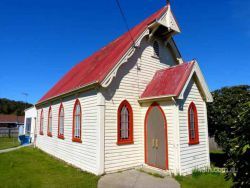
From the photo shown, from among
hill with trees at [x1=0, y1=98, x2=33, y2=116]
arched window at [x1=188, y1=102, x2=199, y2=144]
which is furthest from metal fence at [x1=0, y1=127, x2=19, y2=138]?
hill with trees at [x1=0, y1=98, x2=33, y2=116]

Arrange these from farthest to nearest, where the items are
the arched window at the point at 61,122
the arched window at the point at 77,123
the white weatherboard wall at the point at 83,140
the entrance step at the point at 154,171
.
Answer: the arched window at the point at 61,122 < the arched window at the point at 77,123 < the white weatherboard wall at the point at 83,140 < the entrance step at the point at 154,171

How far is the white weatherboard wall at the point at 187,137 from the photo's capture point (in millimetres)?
10734

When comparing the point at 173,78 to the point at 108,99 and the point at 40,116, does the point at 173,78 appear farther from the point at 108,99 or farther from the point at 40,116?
the point at 40,116

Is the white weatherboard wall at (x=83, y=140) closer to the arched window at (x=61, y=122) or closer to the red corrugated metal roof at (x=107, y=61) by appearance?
the arched window at (x=61, y=122)

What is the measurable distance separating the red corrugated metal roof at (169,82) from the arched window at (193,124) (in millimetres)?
1682

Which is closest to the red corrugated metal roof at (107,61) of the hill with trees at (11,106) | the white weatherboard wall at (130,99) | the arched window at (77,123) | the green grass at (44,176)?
the white weatherboard wall at (130,99)

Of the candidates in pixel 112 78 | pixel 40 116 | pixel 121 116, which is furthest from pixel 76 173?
pixel 40 116

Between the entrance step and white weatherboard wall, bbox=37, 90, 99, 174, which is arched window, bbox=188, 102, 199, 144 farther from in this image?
white weatherboard wall, bbox=37, 90, 99, 174

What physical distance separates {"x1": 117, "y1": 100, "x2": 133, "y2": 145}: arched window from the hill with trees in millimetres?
93268

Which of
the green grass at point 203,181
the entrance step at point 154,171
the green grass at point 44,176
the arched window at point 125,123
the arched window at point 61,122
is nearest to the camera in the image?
the green grass at point 203,181

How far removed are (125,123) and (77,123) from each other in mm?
3199

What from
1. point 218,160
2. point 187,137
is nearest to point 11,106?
point 218,160

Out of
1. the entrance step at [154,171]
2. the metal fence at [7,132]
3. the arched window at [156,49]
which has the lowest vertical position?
the metal fence at [7,132]

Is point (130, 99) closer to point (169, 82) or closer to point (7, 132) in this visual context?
point (169, 82)
